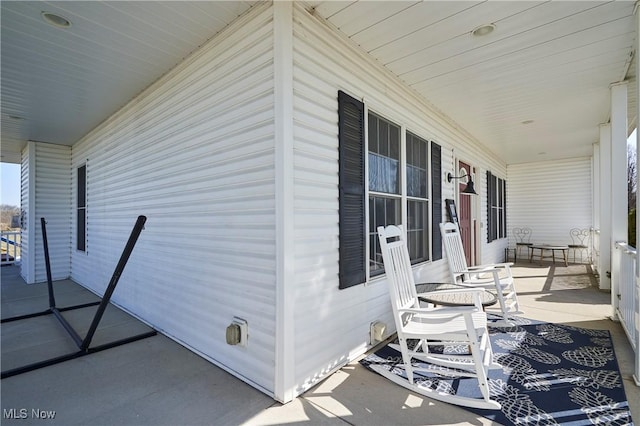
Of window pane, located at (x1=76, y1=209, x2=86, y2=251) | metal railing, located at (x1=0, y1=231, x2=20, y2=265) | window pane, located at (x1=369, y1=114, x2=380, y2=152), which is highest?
window pane, located at (x1=369, y1=114, x2=380, y2=152)

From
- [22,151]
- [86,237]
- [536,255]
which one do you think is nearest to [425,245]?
[86,237]

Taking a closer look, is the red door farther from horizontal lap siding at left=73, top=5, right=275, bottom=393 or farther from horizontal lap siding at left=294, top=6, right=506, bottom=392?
horizontal lap siding at left=73, top=5, right=275, bottom=393

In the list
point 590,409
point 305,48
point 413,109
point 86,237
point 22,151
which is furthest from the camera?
point 22,151

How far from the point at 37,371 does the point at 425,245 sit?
13.8 ft

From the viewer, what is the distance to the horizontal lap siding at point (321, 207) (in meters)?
2.31

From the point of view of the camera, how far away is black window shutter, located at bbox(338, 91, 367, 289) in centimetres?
269

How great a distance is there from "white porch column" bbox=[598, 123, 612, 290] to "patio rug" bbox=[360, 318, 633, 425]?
7.72ft

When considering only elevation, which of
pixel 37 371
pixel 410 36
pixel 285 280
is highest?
pixel 410 36

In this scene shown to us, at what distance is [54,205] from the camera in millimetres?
6570

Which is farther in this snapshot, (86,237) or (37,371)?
(86,237)

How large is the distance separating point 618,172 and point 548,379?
3109mm

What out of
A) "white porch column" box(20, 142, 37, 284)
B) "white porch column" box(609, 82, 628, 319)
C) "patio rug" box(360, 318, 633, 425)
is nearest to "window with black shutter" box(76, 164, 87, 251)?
"white porch column" box(20, 142, 37, 284)

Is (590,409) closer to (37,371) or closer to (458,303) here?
(458,303)

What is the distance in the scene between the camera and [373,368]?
259cm
